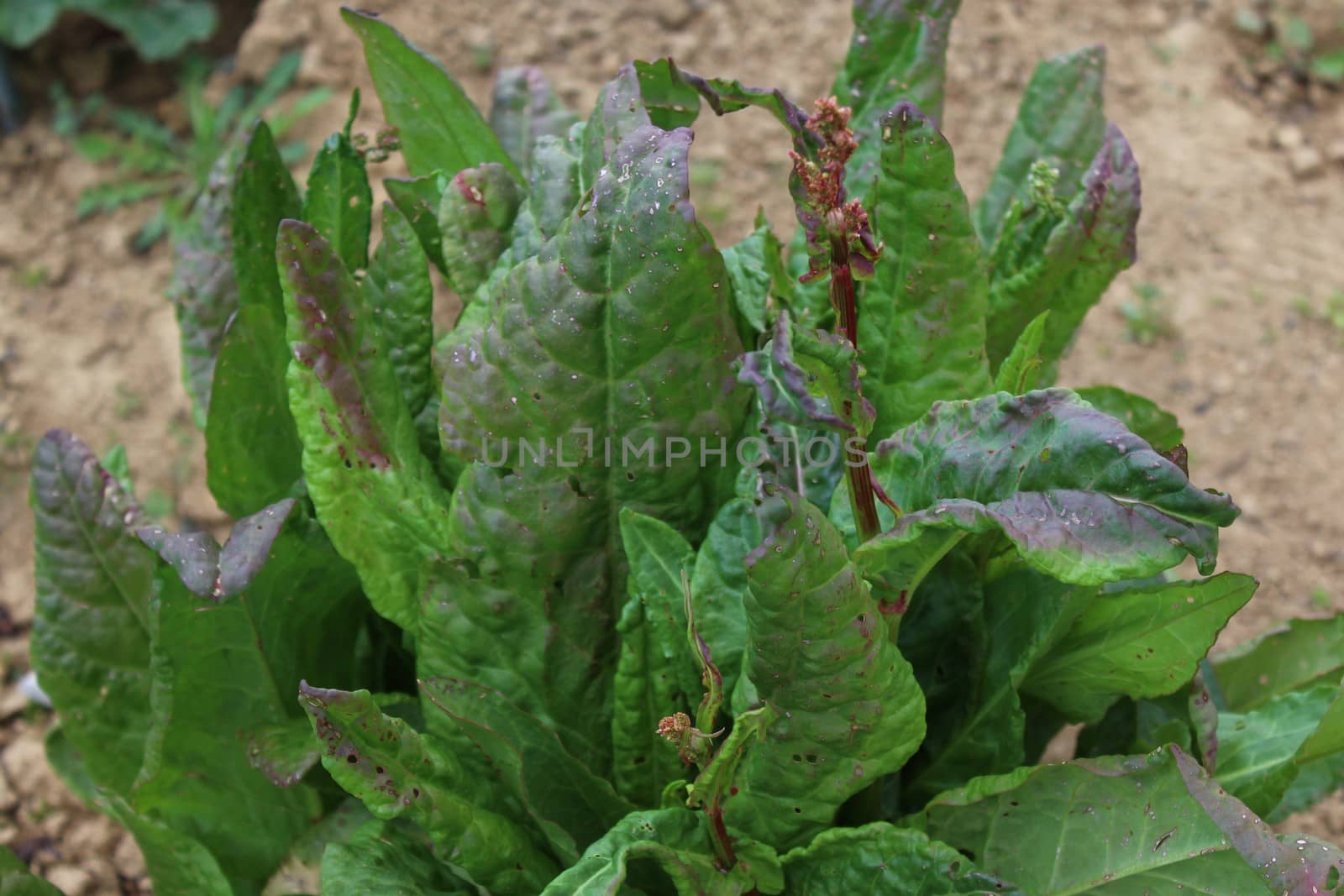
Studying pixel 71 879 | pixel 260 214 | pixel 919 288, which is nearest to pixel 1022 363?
pixel 919 288

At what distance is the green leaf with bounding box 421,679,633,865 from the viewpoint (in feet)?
4.60

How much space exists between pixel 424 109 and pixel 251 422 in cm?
47

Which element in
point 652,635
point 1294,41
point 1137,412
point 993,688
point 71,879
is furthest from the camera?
point 1294,41

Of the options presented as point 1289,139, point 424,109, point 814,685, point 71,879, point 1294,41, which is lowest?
point 71,879

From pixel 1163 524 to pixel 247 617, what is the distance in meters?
0.99

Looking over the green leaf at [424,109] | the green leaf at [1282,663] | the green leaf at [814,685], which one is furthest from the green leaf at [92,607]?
the green leaf at [1282,663]

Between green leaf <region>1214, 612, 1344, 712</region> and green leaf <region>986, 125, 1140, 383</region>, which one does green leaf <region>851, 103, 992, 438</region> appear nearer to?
green leaf <region>986, 125, 1140, 383</region>

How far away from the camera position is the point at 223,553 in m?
1.34

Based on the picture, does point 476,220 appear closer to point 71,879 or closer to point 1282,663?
point 1282,663

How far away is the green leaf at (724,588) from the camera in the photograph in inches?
52.1

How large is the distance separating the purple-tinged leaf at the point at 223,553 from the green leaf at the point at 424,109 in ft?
1.81

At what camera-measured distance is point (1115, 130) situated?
5.20ft

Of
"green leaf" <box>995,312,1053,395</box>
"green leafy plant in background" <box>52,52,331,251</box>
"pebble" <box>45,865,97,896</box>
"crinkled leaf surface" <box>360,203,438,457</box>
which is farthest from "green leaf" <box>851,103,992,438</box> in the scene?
"green leafy plant in background" <box>52,52,331,251</box>

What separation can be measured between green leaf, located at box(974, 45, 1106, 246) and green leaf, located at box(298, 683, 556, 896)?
1094 millimetres
